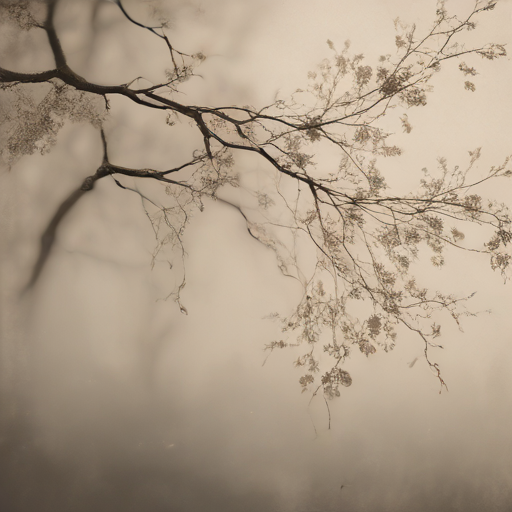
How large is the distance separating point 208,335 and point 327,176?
57 cm

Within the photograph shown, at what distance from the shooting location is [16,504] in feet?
3.25

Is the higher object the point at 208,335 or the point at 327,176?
the point at 327,176

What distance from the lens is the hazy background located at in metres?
0.90

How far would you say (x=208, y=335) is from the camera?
972 mm

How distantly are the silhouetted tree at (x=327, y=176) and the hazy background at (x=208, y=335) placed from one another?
0.03 metres

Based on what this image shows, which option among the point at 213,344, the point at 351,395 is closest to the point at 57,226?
the point at 213,344

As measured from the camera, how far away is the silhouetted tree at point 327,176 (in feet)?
2.97

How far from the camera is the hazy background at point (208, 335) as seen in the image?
2.96ft

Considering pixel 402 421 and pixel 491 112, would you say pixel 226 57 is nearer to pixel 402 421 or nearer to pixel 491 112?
pixel 491 112

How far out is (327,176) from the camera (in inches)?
37.1

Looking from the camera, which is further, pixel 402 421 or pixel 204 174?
pixel 402 421

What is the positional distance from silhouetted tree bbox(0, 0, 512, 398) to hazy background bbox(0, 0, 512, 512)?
1.4 inches

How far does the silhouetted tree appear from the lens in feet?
2.97

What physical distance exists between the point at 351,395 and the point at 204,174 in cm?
79
